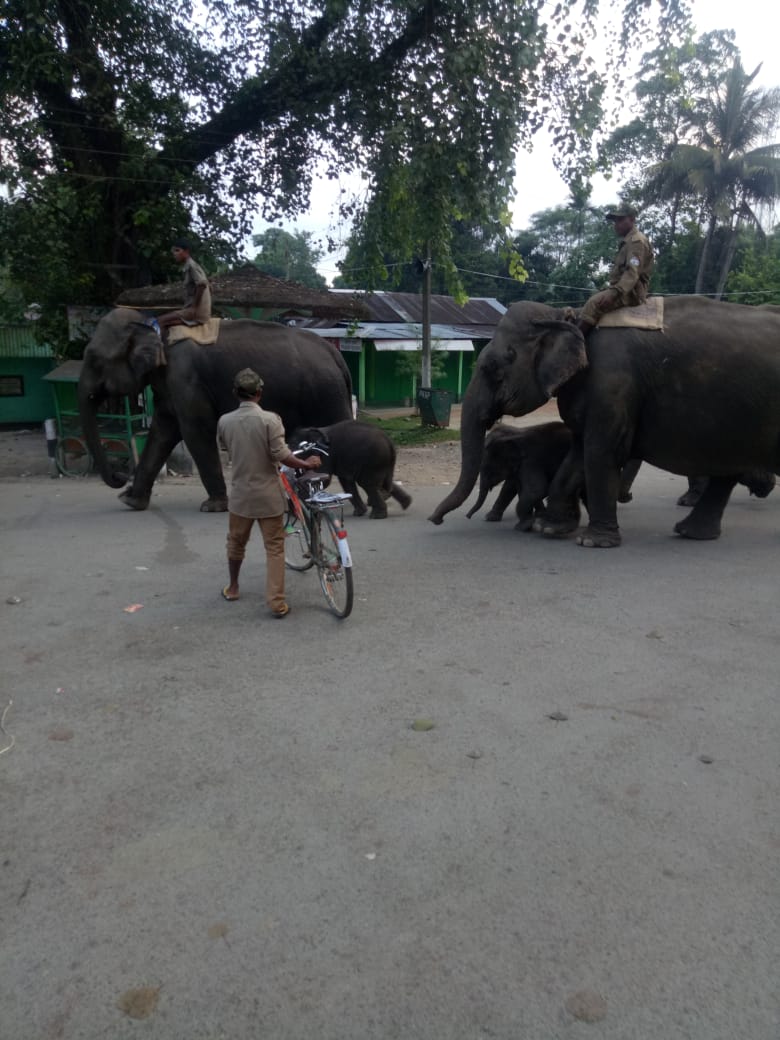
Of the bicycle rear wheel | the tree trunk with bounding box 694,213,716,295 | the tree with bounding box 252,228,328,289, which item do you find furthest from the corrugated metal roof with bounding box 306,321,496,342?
the tree with bounding box 252,228,328,289

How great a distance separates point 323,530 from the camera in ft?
19.3

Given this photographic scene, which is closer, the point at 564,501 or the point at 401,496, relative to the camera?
the point at 564,501

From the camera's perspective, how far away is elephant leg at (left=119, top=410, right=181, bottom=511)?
9.83 m

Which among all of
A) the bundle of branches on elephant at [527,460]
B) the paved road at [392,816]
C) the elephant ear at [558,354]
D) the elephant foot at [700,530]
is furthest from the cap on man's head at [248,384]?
the elephant foot at [700,530]

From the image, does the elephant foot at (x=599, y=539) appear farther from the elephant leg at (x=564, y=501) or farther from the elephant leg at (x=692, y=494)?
the elephant leg at (x=692, y=494)

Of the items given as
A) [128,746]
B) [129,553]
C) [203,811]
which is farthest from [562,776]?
[129,553]

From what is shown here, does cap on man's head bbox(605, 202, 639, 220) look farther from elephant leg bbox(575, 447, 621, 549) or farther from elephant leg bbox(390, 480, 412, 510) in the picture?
elephant leg bbox(390, 480, 412, 510)

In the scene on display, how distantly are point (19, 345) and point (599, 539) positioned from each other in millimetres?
16808

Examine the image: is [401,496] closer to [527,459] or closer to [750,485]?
[527,459]

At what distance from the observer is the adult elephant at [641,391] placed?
25.7ft

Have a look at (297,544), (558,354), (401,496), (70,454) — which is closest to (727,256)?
(70,454)

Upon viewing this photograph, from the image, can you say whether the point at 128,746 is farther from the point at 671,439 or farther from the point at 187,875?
the point at 671,439

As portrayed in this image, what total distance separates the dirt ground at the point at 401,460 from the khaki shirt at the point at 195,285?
14.4 ft

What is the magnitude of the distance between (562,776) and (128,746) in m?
1.91
